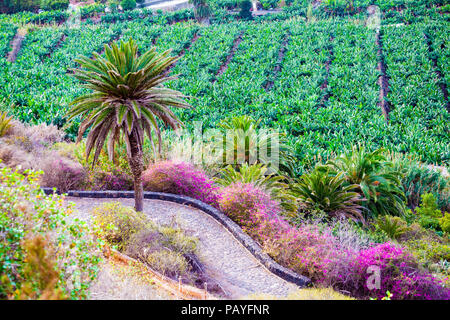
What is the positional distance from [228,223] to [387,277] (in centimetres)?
332

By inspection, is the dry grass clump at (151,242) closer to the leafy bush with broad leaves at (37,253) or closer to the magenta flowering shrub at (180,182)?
the leafy bush with broad leaves at (37,253)

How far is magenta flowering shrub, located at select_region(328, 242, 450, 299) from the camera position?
20.1ft

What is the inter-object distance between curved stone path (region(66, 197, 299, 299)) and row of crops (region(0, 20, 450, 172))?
4785 millimetres

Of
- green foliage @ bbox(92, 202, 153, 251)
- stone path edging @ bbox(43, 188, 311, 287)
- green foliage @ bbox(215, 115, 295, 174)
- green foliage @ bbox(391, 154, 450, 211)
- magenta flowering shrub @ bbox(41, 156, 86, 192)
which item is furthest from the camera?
green foliage @ bbox(391, 154, 450, 211)


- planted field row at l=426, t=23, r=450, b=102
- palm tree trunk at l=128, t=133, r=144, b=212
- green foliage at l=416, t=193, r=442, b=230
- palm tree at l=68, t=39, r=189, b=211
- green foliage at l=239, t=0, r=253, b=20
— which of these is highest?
green foliage at l=239, t=0, r=253, b=20

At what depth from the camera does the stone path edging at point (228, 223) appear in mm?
6625

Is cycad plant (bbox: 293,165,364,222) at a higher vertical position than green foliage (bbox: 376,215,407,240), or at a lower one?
higher

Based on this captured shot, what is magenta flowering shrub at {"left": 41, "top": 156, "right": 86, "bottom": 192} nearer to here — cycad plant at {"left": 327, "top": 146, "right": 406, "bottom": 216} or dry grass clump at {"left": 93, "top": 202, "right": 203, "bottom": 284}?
dry grass clump at {"left": 93, "top": 202, "right": 203, "bottom": 284}

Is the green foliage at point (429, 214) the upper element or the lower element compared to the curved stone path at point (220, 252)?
lower

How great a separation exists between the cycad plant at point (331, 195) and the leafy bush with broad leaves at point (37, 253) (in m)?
6.26

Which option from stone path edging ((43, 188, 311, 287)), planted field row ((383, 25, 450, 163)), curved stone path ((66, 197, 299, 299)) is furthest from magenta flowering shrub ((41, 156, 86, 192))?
planted field row ((383, 25, 450, 163))

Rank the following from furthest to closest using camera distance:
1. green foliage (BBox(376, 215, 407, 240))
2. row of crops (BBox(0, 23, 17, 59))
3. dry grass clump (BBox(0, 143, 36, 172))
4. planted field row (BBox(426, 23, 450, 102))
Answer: row of crops (BBox(0, 23, 17, 59))
planted field row (BBox(426, 23, 450, 102))
dry grass clump (BBox(0, 143, 36, 172))
green foliage (BBox(376, 215, 407, 240))

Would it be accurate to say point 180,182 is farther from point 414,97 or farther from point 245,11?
point 245,11

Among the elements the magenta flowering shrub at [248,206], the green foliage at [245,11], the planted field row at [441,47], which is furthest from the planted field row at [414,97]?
the green foliage at [245,11]
